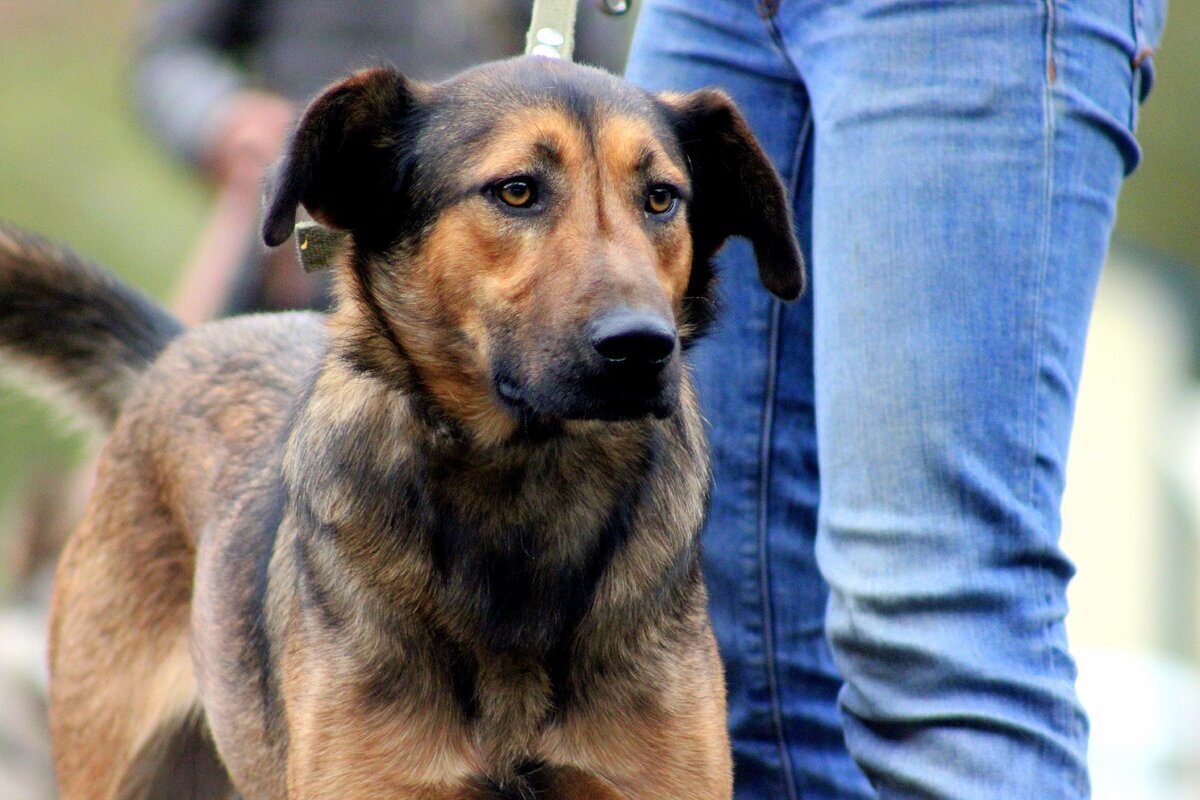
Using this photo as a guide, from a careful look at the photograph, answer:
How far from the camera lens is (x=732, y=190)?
3170mm

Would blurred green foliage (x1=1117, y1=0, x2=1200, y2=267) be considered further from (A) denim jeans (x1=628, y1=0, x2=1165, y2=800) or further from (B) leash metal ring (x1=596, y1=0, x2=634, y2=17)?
(A) denim jeans (x1=628, y1=0, x2=1165, y2=800)

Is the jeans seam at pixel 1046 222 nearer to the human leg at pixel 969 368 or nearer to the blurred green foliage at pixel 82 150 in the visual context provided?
the human leg at pixel 969 368

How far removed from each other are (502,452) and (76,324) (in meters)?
1.60

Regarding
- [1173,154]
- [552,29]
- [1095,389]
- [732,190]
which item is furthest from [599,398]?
[1173,154]

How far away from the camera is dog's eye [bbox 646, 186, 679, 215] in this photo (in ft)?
9.62

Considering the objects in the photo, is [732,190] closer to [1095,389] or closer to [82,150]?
[1095,389]

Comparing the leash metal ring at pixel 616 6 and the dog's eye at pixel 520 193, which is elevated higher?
the leash metal ring at pixel 616 6

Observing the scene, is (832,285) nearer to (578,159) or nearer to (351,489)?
(578,159)

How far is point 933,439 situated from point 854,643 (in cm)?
38

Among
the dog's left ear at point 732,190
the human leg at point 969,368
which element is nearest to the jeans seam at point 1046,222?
the human leg at point 969,368

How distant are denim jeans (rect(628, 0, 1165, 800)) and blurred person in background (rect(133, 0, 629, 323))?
2.61 metres

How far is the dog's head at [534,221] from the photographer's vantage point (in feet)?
8.64

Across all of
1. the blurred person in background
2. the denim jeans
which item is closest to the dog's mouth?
the denim jeans

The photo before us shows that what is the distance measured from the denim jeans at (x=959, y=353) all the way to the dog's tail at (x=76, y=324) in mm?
2061
